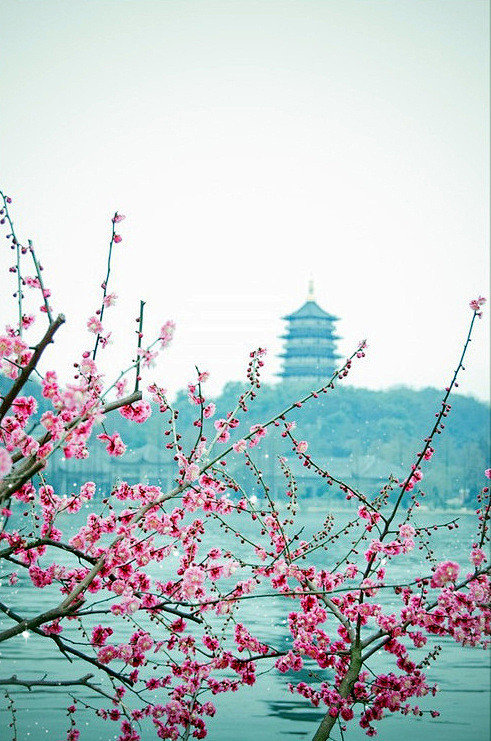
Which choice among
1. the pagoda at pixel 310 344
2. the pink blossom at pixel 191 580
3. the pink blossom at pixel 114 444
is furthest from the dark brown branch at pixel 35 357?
the pagoda at pixel 310 344

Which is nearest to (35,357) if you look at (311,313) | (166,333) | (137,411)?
(166,333)

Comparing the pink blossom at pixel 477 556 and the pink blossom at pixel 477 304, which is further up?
the pink blossom at pixel 477 304

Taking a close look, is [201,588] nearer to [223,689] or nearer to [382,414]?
[223,689]

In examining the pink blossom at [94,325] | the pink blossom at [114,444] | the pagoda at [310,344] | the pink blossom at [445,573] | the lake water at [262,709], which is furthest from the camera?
the pagoda at [310,344]

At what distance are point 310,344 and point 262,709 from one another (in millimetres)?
63969

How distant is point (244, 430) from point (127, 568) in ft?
163

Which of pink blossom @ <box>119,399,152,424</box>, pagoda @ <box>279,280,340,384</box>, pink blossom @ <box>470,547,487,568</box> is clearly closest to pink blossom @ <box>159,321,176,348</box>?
pink blossom @ <box>119,399,152,424</box>

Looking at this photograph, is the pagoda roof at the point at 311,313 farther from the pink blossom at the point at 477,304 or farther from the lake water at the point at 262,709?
the pink blossom at the point at 477,304

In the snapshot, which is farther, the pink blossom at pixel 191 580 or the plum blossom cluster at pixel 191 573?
the pink blossom at pixel 191 580

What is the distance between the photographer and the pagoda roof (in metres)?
71.1

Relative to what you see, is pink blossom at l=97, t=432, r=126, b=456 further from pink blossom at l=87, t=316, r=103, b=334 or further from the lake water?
the lake water

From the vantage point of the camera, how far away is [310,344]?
7156 centimetres

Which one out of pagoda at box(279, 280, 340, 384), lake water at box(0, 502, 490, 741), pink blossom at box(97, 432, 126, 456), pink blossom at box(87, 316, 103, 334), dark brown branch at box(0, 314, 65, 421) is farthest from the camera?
pagoda at box(279, 280, 340, 384)

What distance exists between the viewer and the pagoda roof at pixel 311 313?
71062 mm
